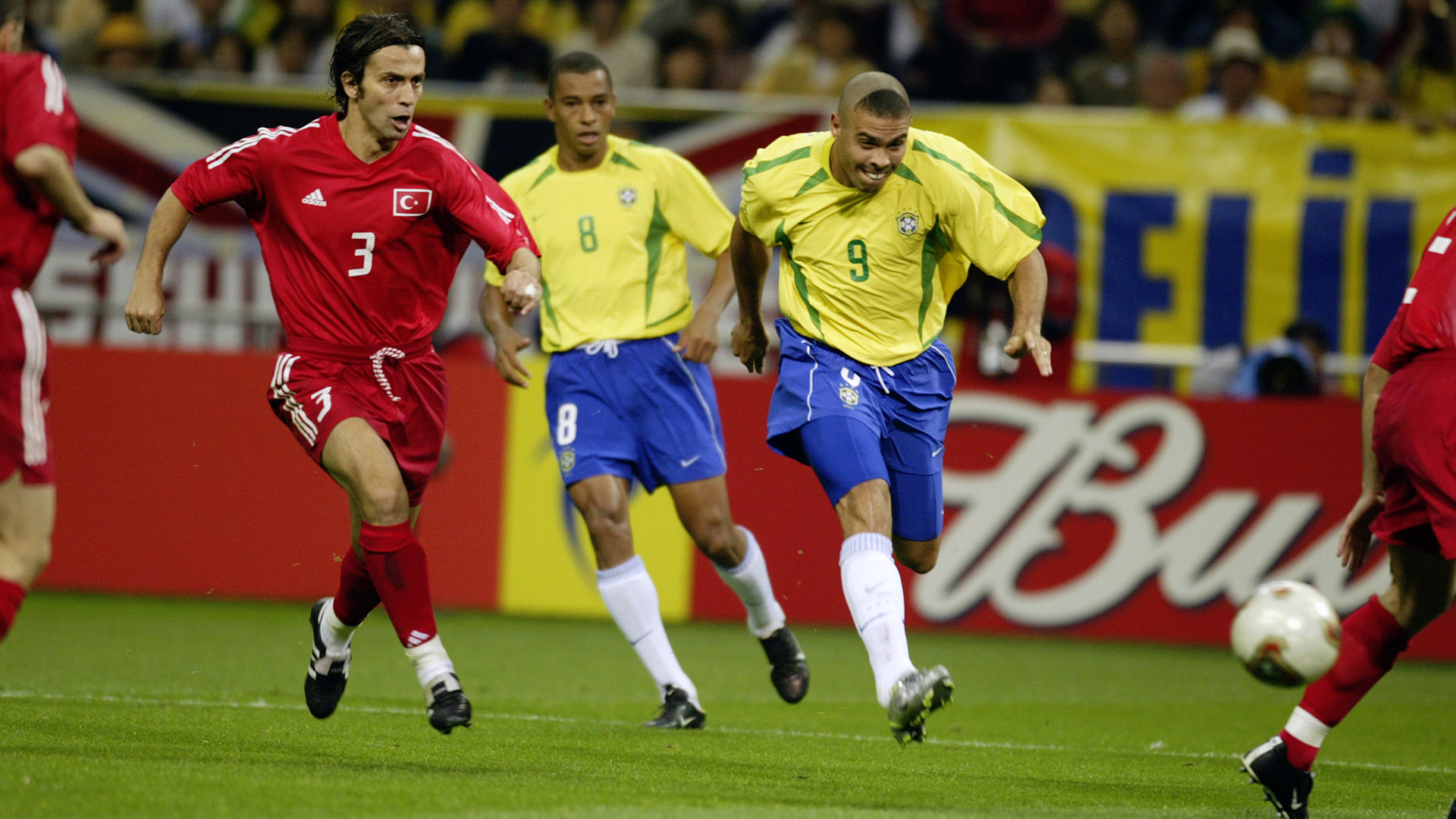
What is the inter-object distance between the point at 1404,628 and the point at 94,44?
12.5m

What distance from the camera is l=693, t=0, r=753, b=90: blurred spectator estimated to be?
14820 millimetres

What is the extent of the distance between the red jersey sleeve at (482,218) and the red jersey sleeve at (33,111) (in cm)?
138

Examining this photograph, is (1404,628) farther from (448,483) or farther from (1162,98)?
(1162,98)

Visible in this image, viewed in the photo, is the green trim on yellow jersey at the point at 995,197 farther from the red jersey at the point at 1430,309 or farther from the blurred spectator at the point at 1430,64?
the blurred spectator at the point at 1430,64

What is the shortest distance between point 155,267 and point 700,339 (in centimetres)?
245

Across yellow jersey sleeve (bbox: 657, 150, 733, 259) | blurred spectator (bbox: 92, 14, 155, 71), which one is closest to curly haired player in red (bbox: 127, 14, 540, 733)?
yellow jersey sleeve (bbox: 657, 150, 733, 259)

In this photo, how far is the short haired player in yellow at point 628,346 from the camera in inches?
295

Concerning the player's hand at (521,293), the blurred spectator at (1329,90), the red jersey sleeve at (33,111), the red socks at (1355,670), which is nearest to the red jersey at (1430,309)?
the red socks at (1355,670)

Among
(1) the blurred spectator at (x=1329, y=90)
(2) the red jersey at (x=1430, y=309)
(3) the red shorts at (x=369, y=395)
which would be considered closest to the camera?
(2) the red jersey at (x=1430, y=309)

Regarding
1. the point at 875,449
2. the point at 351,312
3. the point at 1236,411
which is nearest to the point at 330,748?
the point at 351,312

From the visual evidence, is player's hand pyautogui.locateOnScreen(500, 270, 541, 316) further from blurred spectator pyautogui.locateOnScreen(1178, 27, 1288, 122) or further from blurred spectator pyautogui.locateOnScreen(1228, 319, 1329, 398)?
blurred spectator pyautogui.locateOnScreen(1178, 27, 1288, 122)

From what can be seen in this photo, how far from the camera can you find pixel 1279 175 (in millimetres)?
12742

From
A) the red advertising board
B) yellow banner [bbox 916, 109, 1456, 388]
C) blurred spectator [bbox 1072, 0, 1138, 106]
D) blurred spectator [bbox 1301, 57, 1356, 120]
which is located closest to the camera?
the red advertising board

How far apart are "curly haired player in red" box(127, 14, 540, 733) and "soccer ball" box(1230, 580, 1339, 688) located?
2.94 meters
